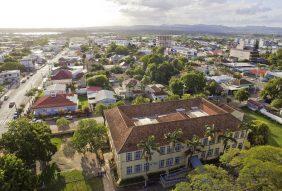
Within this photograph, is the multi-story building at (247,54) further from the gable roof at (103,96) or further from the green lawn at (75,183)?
the green lawn at (75,183)

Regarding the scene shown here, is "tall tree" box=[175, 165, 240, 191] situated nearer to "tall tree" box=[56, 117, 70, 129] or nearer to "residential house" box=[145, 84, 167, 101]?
"tall tree" box=[56, 117, 70, 129]

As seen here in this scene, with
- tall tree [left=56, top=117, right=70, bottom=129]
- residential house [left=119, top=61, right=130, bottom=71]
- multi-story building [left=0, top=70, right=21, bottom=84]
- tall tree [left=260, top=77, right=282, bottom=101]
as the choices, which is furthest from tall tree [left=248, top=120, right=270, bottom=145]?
multi-story building [left=0, top=70, right=21, bottom=84]

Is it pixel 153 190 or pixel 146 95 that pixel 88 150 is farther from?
pixel 146 95

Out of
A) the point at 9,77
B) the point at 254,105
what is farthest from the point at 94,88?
the point at 254,105

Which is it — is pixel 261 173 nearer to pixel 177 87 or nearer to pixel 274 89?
pixel 177 87

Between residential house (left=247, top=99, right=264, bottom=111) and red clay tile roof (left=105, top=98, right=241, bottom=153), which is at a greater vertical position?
red clay tile roof (left=105, top=98, right=241, bottom=153)

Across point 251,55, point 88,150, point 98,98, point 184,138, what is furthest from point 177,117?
point 251,55
